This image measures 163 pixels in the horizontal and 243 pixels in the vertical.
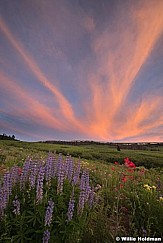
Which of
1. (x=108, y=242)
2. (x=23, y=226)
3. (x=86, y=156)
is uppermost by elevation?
(x=86, y=156)

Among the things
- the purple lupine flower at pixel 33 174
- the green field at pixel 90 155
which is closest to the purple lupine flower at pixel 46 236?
the purple lupine flower at pixel 33 174

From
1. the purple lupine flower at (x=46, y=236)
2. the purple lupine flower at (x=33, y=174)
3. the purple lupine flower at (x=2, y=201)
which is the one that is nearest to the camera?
the purple lupine flower at (x=46, y=236)

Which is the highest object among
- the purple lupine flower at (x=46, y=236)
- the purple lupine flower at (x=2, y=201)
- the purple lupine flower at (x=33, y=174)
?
the purple lupine flower at (x=33, y=174)

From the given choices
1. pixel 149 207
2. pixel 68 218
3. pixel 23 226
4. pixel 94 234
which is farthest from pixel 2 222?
pixel 149 207

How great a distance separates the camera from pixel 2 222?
340 centimetres

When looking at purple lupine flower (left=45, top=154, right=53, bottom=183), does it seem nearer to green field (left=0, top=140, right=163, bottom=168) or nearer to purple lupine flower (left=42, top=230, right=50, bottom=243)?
purple lupine flower (left=42, top=230, right=50, bottom=243)

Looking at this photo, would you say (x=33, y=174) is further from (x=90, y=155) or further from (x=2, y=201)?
(x=90, y=155)

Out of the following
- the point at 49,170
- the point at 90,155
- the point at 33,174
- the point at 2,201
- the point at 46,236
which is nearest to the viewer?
the point at 46,236

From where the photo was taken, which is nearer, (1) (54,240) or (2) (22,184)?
(1) (54,240)

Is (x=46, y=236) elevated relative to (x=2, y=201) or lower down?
lower down

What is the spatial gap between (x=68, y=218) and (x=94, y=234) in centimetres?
91

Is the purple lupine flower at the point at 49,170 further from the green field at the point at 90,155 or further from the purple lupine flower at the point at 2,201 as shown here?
the green field at the point at 90,155

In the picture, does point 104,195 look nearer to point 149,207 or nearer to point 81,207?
point 149,207

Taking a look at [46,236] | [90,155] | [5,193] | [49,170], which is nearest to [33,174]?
[49,170]
